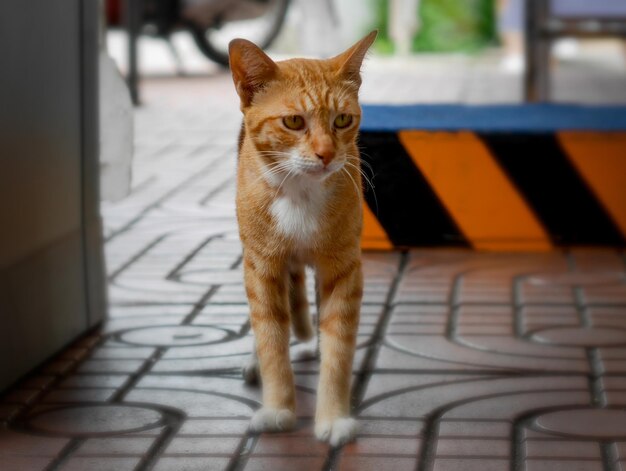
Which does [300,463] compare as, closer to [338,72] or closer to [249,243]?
[249,243]

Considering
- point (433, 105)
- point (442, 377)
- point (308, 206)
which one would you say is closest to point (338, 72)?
point (308, 206)

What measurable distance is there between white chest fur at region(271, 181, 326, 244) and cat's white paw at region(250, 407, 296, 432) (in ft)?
1.49

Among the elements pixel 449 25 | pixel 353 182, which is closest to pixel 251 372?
pixel 353 182

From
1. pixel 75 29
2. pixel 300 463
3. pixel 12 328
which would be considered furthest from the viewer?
pixel 75 29

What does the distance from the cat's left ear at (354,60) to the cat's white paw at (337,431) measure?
0.86 metres

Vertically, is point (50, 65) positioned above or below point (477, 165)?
above

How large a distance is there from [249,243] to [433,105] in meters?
2.95

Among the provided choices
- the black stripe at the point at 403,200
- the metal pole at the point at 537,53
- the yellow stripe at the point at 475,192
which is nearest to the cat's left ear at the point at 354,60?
the black stripe at the point at 403,200

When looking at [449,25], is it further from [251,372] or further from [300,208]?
[300,208]

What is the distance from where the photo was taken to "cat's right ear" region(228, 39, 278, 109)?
3039mm

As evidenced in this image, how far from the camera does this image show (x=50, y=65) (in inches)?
148

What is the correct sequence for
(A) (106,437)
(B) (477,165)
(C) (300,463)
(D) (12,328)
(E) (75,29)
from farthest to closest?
(B) (477,165) → (E) (75,29) → (D) (12,328) → (A) (106,437) → (C) (300,463)

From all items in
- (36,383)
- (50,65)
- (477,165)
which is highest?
(50,65)

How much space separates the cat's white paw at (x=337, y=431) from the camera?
3.09 meters
